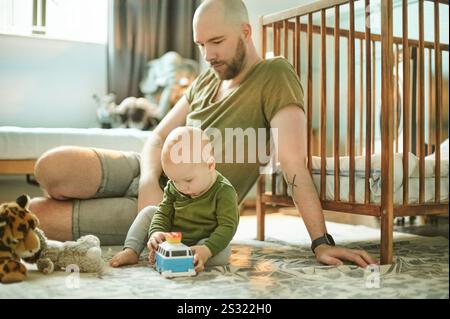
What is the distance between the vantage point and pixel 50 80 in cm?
341

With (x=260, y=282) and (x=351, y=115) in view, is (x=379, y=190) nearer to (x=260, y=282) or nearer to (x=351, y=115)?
(x=351, y=115)

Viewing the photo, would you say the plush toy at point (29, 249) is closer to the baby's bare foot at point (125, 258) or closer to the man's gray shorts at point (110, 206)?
the baby's bare foot at point (125, 258)

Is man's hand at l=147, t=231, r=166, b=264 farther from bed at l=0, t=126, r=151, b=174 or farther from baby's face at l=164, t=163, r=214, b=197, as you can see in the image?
bed at l=0, t=126, r=151, b=174

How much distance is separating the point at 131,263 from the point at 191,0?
9.08ft

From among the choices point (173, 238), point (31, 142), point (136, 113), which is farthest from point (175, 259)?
point (136, 113)

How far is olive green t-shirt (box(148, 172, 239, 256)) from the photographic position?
4.40 ft

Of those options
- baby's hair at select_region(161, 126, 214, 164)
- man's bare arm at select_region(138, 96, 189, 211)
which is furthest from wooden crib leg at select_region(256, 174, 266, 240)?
baby's hair at select_region(161, 126, 214, 164)

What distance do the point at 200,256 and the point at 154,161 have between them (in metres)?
0.56

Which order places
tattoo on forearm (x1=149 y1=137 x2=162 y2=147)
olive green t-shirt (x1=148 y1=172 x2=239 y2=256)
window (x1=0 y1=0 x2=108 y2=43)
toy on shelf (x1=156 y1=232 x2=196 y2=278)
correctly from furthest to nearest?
1. window (x1=0 y1=0 x2=108 y2=43)
2. tattoo on forearm (x1=149 y1=137 x2=162 y2=147)
3. olive green t-shirt (x1=148 y1=172 x2=239 y2=256)
4. toy on shelf (x1=156 y1=232 x2=196 y2=278)

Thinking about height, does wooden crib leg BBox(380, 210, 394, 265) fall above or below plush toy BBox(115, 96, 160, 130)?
below

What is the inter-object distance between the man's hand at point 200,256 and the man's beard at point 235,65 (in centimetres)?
64

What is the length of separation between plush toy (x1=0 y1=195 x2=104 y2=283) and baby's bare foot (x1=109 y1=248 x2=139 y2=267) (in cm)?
6

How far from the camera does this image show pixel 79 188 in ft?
5.45
